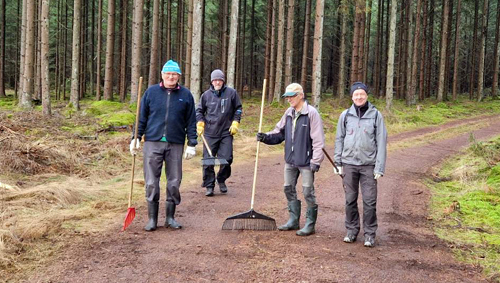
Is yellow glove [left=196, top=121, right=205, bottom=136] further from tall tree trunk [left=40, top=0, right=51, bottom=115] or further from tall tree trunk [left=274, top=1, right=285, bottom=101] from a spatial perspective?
tall tree trunk [left=274, top=1, right=285, bottom=101]

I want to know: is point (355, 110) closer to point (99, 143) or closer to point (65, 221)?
point (65, 221)

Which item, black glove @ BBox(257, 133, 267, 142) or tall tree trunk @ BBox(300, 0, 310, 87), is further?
tall tree trunk @ BBox(300, 0, 310, 87)

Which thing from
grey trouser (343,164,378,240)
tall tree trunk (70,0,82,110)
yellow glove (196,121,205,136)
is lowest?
grey trouser (343,164,378,240)

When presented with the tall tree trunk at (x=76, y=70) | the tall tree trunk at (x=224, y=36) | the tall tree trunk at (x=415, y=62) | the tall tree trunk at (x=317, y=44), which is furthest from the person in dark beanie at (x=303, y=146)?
the tall tree trunk at (x=415, y=62)

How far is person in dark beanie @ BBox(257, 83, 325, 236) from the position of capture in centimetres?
607

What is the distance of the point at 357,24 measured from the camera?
2703 centimetres

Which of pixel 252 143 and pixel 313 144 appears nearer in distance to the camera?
pixel 313 144

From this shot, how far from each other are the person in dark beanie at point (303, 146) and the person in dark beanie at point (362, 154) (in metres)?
0.30

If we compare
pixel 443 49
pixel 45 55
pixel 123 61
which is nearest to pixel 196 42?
pixel 45 55

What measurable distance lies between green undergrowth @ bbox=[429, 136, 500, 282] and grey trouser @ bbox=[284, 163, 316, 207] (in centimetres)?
194

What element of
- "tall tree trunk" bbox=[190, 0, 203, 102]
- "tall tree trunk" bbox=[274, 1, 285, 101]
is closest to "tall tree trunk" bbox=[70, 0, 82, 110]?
"tall tree trunk" bbox=[190, 0, 203, 102]

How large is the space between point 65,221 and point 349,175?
12.8ft

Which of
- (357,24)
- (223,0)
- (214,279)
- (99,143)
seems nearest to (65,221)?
(214,279)

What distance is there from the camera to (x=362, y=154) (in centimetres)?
579
